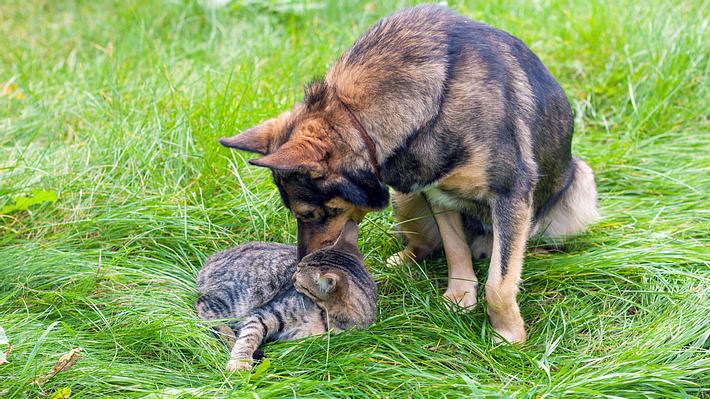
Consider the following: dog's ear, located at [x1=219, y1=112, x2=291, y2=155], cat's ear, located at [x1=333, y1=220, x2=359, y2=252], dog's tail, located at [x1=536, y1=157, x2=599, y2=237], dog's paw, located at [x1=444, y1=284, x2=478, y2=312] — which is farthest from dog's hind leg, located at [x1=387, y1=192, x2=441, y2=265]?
dog's ear, located at [x1=219, y1=112, x2=291, y2=155]

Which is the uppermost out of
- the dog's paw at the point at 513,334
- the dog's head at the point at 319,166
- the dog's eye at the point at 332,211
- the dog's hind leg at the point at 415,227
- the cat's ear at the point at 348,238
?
the dog's head at the point at 319,166

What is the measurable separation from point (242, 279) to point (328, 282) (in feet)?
1.74

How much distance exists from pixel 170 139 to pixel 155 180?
35 centimetres

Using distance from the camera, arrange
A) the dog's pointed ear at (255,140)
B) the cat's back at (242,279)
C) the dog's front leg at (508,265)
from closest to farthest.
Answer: the dog's pointed ear at (255,140) → the dog's front leg at (508,265) → the cat's back at (242,279)

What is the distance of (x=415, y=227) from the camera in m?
4.60

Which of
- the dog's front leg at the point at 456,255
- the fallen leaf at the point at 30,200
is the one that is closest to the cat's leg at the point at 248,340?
the dog's front leg at the point at 456,255

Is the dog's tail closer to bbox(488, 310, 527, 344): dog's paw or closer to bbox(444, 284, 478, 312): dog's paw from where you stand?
bbox(444, 284, 478, 312): dog's paw

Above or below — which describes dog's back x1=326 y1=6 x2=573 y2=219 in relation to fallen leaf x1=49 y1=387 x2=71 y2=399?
above

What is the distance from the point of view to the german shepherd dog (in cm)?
356

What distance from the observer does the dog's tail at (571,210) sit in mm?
4613

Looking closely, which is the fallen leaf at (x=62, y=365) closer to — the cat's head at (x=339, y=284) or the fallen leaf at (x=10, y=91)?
the cat's head at (x=339, y=284)

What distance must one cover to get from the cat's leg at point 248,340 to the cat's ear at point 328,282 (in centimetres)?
30

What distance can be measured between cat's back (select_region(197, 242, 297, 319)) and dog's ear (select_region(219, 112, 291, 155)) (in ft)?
2.23

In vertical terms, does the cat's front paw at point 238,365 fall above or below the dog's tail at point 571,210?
above
